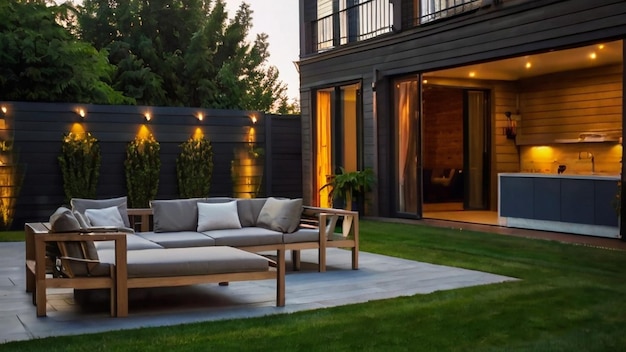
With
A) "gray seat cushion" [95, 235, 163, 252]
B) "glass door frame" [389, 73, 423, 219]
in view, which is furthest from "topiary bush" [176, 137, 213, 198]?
"gray seat cushion" [95, 235, 163, 252]

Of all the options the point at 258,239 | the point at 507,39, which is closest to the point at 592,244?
the point at 507,39

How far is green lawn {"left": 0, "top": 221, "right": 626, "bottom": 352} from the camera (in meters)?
4.16

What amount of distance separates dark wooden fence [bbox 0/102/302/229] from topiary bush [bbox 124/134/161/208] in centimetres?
14

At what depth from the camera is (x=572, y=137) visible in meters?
13.2

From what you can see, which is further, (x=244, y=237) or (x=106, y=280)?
(x=244, y=237)

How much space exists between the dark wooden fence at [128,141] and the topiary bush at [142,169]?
0.45ft

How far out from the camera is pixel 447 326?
182 inches

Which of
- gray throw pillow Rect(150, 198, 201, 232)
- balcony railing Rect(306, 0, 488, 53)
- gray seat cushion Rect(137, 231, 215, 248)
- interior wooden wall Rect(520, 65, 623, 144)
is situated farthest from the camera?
interior wooden wall Rect(520, 65, 623, 144)

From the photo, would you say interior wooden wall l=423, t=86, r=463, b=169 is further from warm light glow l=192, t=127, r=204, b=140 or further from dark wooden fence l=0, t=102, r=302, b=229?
warm light glow l=192, t=127, r=204, b=140

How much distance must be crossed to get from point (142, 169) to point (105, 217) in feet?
19.4

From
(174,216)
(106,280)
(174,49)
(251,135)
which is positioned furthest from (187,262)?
(174,49)

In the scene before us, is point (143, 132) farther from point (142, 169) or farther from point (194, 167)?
point (194, 167)

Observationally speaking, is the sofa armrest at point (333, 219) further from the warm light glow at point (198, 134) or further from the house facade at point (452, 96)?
the warm light glow at point (198, 134)

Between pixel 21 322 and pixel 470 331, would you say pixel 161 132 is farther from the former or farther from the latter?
pixel 470 331
